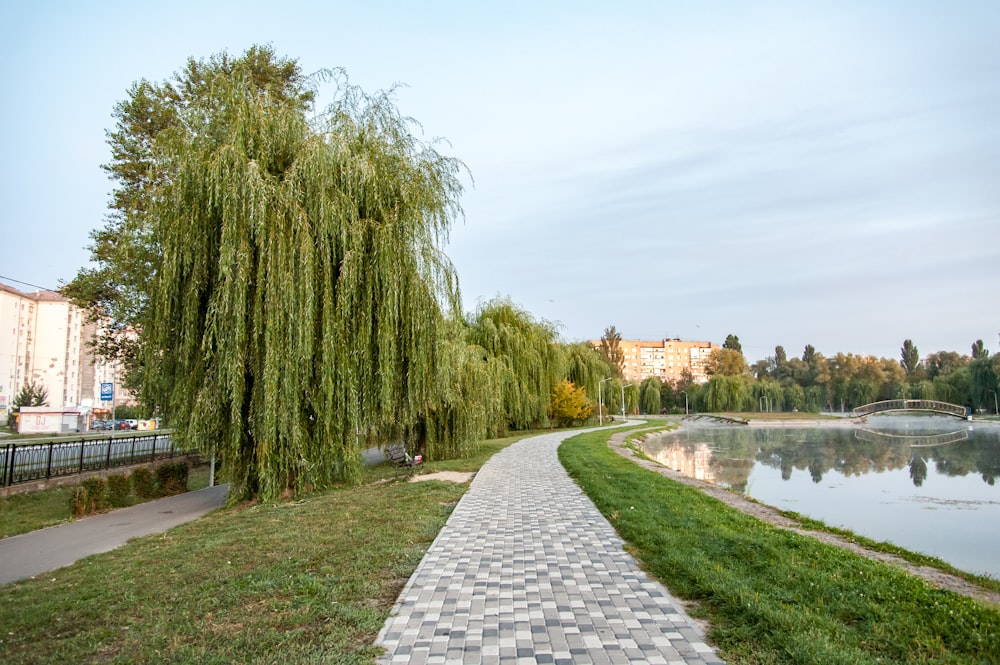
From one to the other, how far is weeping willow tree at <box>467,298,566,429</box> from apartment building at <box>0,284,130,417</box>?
5566 centimetres

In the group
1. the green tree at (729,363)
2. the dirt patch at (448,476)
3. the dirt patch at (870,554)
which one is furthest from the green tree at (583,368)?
the green tree at (729,363)

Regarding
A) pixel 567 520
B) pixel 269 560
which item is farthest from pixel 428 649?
pixel 567 520

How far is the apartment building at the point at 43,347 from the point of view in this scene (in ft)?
217

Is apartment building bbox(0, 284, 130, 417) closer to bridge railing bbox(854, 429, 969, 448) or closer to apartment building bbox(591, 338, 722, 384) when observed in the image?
bridge railing bbox(854, 429, 969, 448)

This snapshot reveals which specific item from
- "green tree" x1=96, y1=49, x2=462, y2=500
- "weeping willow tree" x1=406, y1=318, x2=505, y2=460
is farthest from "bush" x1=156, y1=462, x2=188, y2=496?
"weeping willow tree" x1=406, y1=318, x2=505, y2=460

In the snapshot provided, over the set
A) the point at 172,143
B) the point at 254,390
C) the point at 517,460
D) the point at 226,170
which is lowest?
the point at 517,460

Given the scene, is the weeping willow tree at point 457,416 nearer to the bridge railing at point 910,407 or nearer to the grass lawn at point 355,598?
the grass lawn at point 355,598

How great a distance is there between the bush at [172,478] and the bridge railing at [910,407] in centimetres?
7686

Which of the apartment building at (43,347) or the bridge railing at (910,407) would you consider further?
the bridge railing at (910,407)

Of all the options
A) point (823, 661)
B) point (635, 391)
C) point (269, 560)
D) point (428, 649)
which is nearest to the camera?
point (823, 661)

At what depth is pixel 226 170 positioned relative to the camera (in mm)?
9625

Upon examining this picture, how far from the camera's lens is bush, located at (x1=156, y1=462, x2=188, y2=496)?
527 inches

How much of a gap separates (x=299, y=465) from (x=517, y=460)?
873 cm

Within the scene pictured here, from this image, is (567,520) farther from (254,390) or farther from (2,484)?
(2,484)
